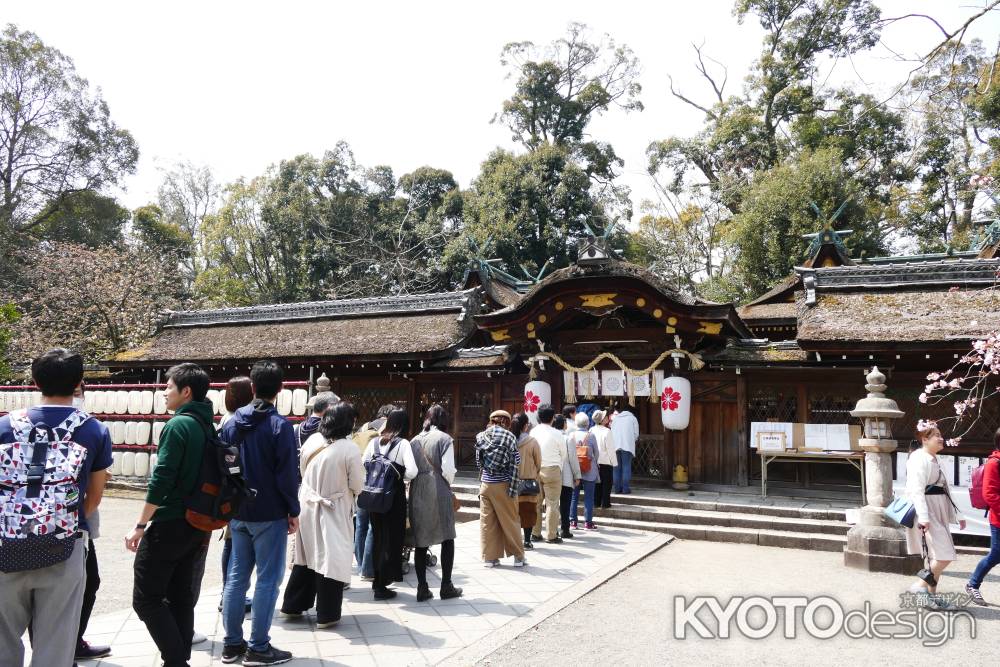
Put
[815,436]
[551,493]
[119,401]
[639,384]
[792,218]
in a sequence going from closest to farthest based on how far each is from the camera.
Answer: [551,493] < [815,436] < [639,384] < [119,401] < [792,218]

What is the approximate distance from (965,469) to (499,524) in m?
8.05

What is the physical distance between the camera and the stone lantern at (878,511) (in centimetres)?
826

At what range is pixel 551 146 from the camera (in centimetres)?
3300

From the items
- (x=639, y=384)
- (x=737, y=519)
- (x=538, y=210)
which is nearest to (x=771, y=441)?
(x=737, y=519)

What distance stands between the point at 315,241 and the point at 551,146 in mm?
13807

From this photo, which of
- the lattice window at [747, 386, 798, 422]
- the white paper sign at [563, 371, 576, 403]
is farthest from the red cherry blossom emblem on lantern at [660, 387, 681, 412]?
the white paper sign at [563, 371, 576, 403]

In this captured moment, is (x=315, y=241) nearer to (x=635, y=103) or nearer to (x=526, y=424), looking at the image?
(x=635, y=103)

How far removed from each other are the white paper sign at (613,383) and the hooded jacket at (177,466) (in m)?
10.6

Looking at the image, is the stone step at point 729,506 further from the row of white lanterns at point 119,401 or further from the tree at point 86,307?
the tree at point 86,307

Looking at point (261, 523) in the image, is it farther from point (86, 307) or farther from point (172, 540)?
point (86, 307)

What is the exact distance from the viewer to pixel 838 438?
11.9 m

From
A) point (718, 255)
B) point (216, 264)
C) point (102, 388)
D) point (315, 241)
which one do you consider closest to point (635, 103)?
point (718, 255)

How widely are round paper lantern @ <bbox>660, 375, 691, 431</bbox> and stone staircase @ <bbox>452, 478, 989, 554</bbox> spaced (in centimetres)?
142

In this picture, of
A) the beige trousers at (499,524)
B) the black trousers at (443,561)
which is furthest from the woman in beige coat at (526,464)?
the black trousers at (443,561)
